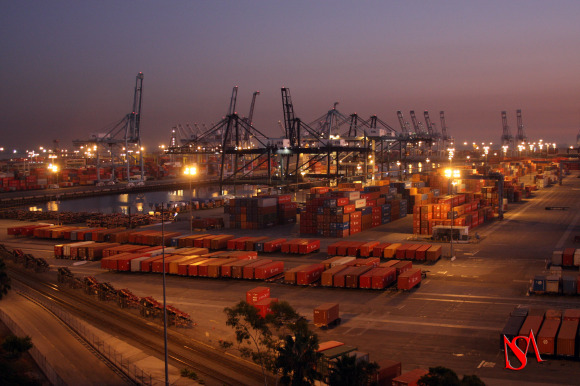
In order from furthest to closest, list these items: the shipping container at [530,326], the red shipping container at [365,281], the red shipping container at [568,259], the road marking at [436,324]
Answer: the red shipping container at [568,259] → the red shipping container at [365,281] → the road marking at [436,324] → the shipping container at [530,326]

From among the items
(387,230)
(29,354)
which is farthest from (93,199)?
(29,354)

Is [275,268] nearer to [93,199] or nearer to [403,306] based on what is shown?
[403,306]

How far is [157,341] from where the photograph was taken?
1988 cm

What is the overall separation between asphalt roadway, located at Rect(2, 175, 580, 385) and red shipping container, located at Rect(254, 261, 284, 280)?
806mm

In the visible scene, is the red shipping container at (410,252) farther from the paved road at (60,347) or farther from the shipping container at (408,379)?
the paved road at (60,347)

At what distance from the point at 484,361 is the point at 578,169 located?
5834 inches

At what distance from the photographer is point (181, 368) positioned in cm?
1703

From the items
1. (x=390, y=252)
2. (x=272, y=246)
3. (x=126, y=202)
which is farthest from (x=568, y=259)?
(x=126, y=202)

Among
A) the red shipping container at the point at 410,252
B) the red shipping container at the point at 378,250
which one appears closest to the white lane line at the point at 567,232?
the red shipping container at the point at 410,252

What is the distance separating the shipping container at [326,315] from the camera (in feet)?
67.6

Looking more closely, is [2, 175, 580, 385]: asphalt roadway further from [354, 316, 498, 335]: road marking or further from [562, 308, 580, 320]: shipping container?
[562, 308, 580, 320]: shipping container

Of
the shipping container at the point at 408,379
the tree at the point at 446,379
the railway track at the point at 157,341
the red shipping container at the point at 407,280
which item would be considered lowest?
the railway track at the point at 157,341

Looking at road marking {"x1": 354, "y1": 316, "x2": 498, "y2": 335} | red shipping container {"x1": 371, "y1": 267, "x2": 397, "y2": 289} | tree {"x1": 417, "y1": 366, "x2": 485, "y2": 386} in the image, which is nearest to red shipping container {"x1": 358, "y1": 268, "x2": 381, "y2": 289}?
red shipping container {"x1": 371, "y1": 267, "x2": 397, "y2": 289}

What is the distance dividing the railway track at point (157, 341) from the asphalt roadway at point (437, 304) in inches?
45.5
